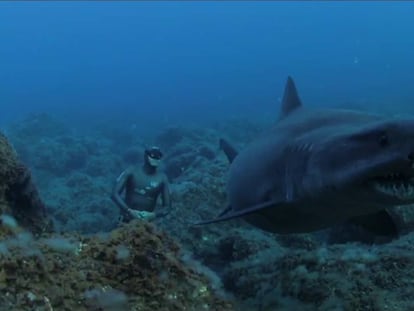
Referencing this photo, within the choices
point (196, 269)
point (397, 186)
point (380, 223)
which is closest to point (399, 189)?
point (397, 186)

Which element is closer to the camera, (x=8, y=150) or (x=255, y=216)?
(x=8, y=150)

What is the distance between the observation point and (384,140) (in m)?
3.58

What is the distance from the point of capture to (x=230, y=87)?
255 feet

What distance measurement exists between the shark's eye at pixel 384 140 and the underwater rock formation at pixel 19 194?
343cm

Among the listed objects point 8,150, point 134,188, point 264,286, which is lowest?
point 134,188

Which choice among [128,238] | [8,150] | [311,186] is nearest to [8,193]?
[8,150]

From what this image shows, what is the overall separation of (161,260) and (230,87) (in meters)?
75.3

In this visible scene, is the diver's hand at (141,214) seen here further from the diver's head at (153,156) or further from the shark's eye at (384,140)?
the shark's eye at (384,140)

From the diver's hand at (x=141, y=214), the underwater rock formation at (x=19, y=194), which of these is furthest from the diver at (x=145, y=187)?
the underwater rock formation at (x=19, y=194)

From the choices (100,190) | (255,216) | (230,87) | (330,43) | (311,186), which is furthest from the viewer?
(330,43)

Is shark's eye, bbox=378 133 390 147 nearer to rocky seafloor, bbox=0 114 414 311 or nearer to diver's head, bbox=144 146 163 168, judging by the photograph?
rocky seafloor, bbox=0 114 414 311

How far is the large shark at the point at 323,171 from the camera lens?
11.7ft

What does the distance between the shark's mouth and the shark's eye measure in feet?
0.70

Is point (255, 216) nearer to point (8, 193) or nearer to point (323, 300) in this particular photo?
point (323, 300)
